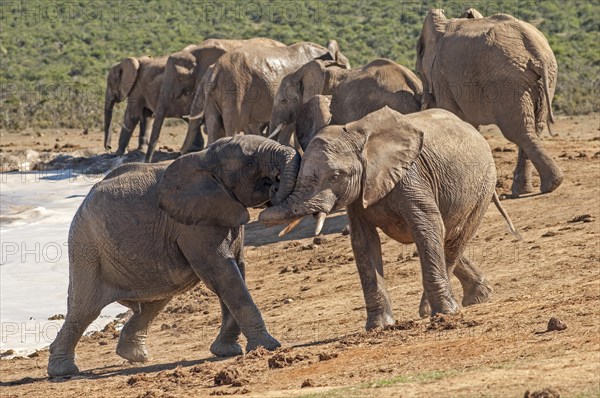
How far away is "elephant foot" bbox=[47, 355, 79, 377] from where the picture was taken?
11.0 metres

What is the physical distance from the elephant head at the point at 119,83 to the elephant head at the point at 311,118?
14.7 meters

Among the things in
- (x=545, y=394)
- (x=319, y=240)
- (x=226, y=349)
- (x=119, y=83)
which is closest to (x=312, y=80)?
(x=319, y=240)

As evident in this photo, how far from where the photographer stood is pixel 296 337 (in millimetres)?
11406

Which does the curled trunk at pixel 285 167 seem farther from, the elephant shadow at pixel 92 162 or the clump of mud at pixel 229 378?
the elephant shadow at pixel 92 162

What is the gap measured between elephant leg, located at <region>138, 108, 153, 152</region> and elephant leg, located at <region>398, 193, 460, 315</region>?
16699 mm

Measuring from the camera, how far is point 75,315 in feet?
36.3

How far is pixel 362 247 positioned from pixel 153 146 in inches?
588

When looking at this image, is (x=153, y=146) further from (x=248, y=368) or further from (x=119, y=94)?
(x=248, y=368)

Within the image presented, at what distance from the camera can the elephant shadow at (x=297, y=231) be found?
16.4 meters

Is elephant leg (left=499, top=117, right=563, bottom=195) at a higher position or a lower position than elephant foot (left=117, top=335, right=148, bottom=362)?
higher

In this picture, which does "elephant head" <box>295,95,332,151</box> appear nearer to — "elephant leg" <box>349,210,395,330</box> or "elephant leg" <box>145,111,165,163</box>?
"elephant leg" <box>349,210,395,330</box>

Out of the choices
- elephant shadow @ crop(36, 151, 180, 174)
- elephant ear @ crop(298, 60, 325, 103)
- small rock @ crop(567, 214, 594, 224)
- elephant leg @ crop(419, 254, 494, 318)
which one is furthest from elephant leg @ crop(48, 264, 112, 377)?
elephant shadow @ crop(36, 151, 180, 174)

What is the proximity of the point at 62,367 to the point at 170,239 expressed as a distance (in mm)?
1379

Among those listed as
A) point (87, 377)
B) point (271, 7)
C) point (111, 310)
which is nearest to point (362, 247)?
point (87, 377)
